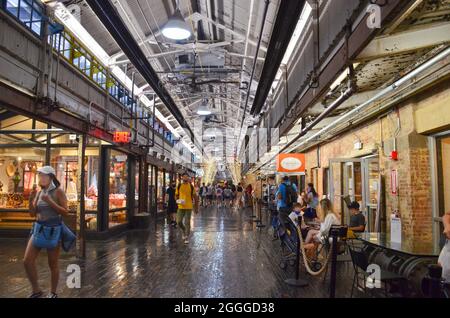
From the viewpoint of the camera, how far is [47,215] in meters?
4.71

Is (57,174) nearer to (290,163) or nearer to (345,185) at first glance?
(290,163)

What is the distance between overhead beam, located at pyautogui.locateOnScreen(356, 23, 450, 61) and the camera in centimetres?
478

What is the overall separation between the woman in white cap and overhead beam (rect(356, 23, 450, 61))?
4227mm

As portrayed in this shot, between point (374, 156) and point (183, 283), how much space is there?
221 inches

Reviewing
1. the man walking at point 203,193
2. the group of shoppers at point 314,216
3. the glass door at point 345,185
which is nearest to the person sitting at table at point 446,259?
the group of shoppers at point 314,216

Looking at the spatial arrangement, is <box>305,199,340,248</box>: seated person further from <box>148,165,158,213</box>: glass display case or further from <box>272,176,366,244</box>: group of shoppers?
<box>148,165,158,213</box>: glass display case

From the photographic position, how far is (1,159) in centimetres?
1074

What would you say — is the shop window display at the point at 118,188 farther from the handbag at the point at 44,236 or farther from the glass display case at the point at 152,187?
the handbag at the point at 44,236

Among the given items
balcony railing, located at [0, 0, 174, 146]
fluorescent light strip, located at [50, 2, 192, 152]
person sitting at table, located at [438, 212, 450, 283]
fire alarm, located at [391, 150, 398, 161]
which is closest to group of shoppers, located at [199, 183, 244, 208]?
balcony railing, located at [0, 0, 174, 146]

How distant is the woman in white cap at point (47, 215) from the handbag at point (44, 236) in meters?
0.03

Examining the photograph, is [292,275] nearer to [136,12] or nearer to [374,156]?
[374,156]

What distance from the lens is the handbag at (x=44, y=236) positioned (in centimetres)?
460

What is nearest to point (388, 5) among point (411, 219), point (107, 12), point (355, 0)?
point (355, 0)

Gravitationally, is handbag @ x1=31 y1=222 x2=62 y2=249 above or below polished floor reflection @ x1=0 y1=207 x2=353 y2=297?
above
